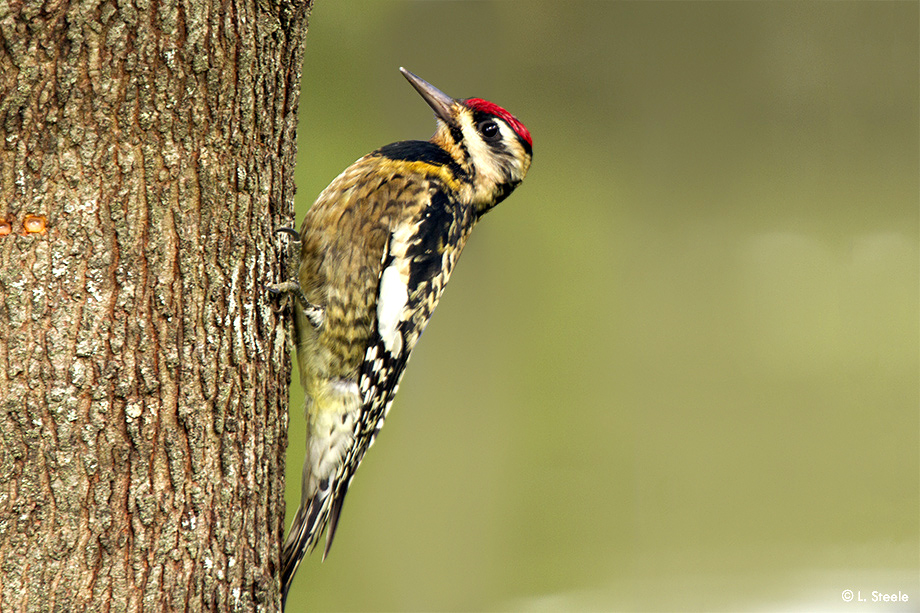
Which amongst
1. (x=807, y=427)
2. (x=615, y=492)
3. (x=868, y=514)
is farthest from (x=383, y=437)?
(x=868, y=514)

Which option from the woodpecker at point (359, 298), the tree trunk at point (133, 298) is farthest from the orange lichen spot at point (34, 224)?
the woodpecker at point (359, 298)

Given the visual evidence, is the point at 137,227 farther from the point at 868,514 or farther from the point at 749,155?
the point at 868,514

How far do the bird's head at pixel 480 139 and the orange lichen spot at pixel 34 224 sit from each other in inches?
39.8

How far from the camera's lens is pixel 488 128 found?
1.92 metres

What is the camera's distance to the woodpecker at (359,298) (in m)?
1.57

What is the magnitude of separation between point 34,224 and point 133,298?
0.50ft

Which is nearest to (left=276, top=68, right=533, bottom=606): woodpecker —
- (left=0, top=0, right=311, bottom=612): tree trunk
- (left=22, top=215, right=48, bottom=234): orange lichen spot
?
(left=0, top=0, right=311, bottom=612): tree trunk

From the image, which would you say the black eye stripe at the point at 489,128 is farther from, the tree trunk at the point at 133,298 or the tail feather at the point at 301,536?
the tail feather at the point at 301,536

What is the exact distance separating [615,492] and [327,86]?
1.99m

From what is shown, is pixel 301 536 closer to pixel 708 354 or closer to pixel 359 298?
pixel 359 298

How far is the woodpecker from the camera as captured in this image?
1.57 m

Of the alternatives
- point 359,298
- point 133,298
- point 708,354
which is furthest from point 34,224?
point 708,354

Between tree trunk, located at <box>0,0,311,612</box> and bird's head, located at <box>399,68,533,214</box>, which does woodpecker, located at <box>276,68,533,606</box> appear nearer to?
bird's head, located at <box>399,68,533,214</box>

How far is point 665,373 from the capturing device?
333 centimetres
